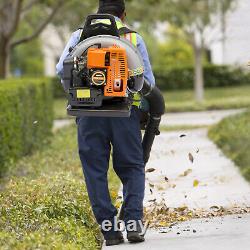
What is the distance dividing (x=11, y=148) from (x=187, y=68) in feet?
93.0

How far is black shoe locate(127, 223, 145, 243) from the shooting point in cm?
684

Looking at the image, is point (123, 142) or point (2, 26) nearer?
point (123, 142)

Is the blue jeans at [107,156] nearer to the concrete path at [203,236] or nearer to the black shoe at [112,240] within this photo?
the black shoe at [112,240]

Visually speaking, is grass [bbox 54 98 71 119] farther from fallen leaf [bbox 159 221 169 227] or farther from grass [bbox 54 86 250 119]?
fallen leaf [bbox 159 221 169 227]

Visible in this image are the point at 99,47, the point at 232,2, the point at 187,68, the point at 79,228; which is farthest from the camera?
the point at 187,68

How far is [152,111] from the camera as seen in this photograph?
7191 mm

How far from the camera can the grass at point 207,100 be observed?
2762cm

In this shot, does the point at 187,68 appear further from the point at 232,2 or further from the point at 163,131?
the point at 163,131

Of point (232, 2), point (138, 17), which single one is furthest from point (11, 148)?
point (138, 17)

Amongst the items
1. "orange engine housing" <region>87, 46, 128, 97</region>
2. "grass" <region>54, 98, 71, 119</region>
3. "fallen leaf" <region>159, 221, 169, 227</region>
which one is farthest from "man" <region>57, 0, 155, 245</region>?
"grass" <region>54, 98, 71, 119</region>

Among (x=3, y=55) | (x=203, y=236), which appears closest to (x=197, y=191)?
(x=203, y=236)

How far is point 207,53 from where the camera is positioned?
180 feet

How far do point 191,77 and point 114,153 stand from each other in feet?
111

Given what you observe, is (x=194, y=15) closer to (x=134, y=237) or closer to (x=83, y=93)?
(x=134, y=237)
